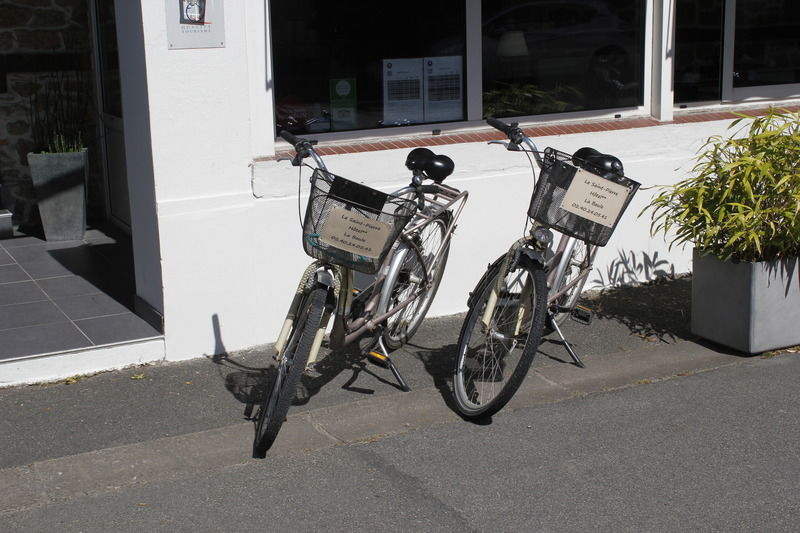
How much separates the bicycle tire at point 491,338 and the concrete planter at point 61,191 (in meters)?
4.29

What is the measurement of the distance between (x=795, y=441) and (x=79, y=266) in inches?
198

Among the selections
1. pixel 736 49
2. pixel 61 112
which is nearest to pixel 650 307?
pixel 736 49

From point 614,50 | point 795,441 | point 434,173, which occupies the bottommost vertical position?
point 795,441

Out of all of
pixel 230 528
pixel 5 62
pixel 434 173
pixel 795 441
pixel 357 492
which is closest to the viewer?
pixel 230 528

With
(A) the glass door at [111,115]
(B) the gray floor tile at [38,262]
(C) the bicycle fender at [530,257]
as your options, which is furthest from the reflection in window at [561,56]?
(B) the gray floor tile at [38,262]

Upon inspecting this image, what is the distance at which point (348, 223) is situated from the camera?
4.46 metres

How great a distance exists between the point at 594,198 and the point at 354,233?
4.18 ft

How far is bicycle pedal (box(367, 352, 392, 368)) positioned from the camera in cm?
539

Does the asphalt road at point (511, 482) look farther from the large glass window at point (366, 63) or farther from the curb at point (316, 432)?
the large glass window at point (366, 63)

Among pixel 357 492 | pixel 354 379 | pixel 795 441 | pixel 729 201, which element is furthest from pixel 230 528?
pixel 729 201

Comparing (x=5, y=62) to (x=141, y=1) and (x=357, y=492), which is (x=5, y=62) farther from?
(x=357, y=492)

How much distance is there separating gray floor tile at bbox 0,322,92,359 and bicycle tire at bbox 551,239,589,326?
2715 millimetres

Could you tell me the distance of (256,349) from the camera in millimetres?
6012

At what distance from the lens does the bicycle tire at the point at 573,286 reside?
227 inches
